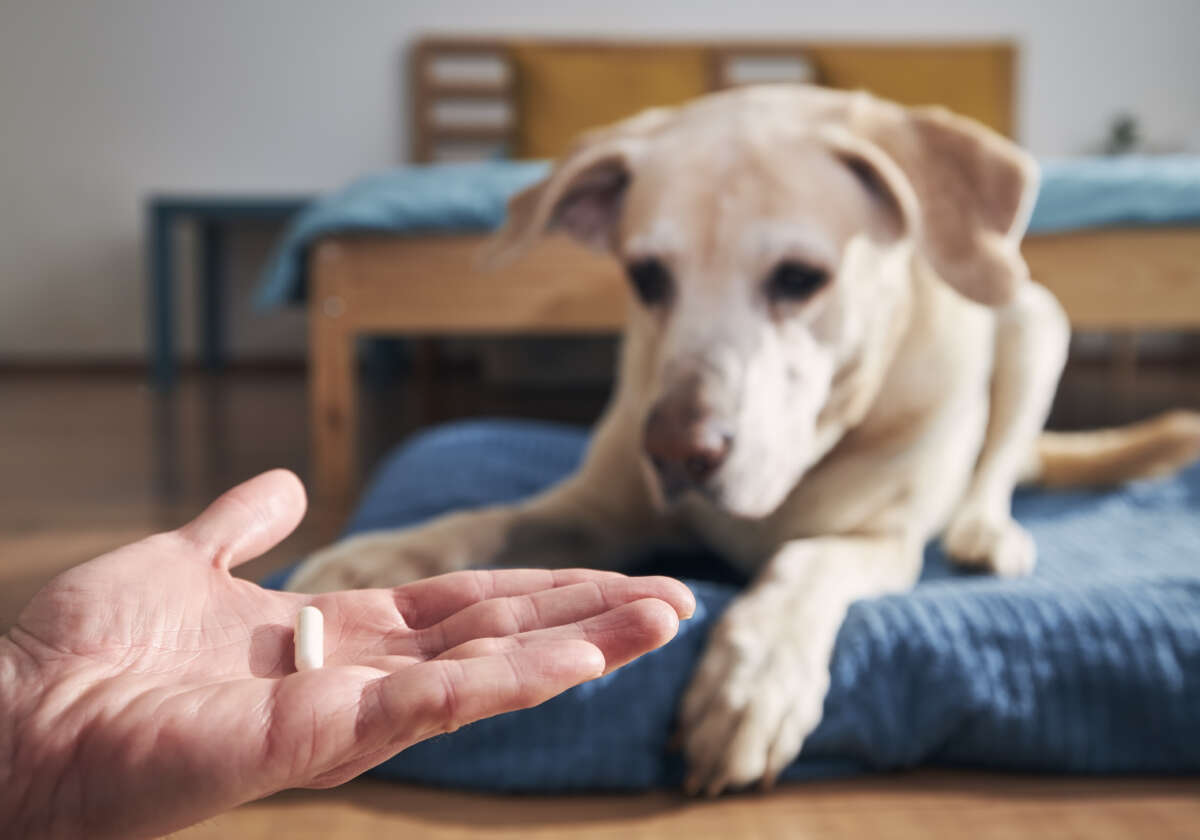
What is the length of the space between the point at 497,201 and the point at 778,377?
3.73 ft

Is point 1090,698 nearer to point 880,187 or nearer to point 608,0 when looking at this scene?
point 880,187

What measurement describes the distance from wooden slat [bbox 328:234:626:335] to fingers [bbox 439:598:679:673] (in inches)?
56.8

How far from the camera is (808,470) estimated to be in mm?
1102

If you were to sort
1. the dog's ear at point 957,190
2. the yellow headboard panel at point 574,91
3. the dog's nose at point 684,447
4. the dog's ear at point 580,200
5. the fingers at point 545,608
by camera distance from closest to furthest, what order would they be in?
the fingers at point 545,608
the dog's nose at point 684,447
the dog's ear at point 957,190
the dog's ear at point 580,200
the yellow headboard panel at point 574,91

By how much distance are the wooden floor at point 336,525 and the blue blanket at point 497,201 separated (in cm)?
51

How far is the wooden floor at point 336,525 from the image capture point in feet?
2.53

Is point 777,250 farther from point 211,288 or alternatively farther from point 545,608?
point 211,288

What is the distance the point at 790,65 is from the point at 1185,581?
405 cm

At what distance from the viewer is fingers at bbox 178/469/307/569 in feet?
2.03

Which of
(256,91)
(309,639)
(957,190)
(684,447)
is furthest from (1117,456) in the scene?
(256,91)

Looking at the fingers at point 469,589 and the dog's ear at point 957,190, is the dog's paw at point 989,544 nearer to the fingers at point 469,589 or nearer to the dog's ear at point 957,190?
the dog's ear at point 957,190

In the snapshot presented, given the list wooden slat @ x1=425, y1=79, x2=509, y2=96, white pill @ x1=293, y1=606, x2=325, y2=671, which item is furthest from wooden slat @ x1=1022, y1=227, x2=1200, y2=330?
wooden slat @ x1=425, y1=79, x2=509, y2=96

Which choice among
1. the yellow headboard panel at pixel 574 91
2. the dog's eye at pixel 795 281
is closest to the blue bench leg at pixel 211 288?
Result: the yellow headboard panel at pixel 574 91

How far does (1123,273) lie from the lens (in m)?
1.88
